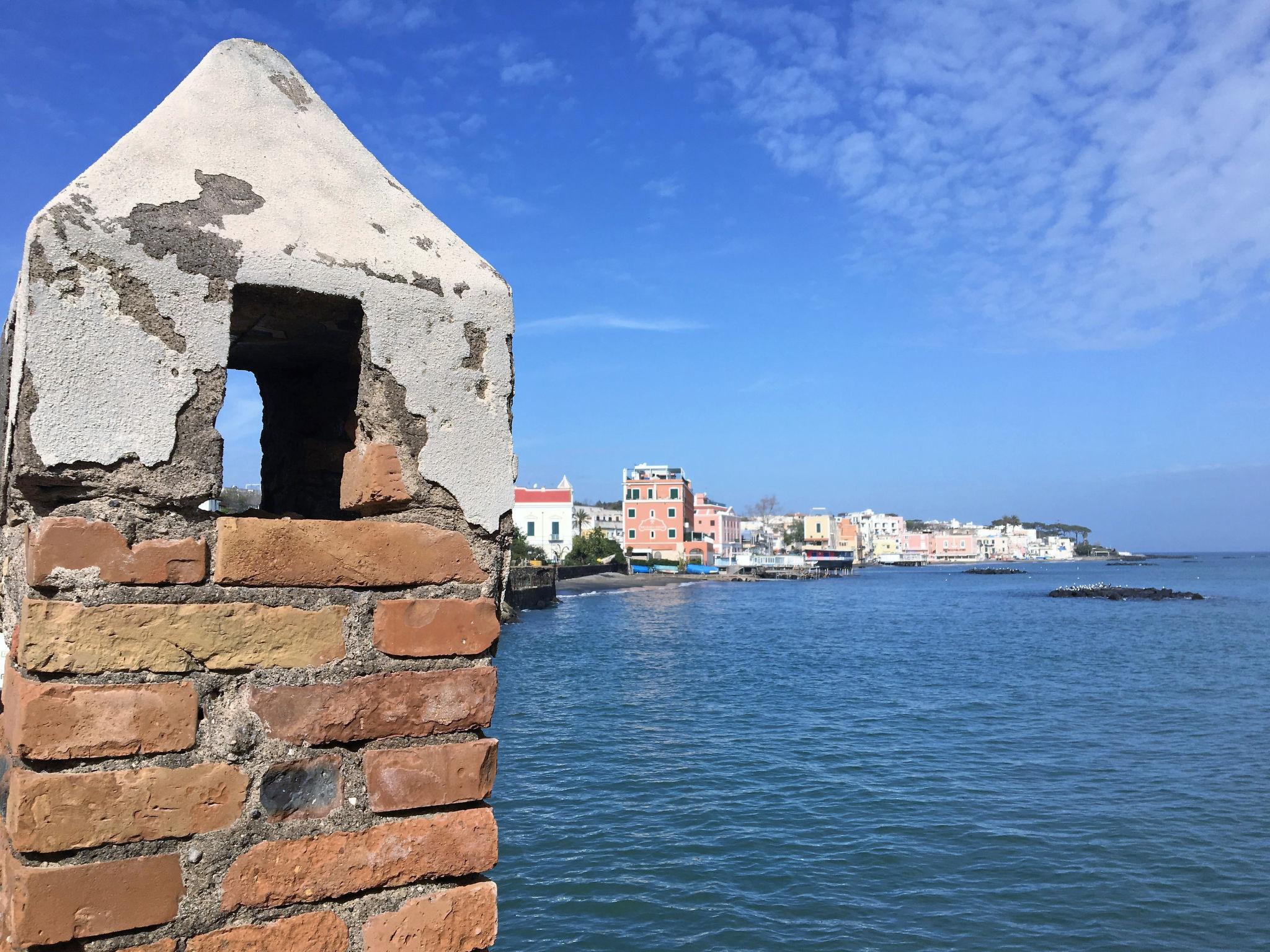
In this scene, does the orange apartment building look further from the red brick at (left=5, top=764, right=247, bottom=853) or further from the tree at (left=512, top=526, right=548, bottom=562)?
the red brick at (left=5, top=764, right=247, bottom=853)

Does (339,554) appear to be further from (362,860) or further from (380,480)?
(362,860)

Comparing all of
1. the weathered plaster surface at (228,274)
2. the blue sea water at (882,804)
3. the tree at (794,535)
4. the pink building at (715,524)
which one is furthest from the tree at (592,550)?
the weathered plaster surface at (228,274)

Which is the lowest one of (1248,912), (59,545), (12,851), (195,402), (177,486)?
(1248,912)

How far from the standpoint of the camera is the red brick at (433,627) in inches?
66.9

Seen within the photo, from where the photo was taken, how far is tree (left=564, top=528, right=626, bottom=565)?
76625 millimetres

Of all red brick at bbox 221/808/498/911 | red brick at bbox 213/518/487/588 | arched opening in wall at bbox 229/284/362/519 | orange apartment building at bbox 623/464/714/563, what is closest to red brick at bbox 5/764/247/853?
red brick at bbox 221/808/498/911

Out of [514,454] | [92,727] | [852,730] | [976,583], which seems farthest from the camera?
[976,583]

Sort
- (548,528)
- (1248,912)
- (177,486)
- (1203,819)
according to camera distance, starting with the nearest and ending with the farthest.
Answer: (177,486) < (1248,912) < (1203,819) < (548,528)

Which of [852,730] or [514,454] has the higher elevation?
[514,454]

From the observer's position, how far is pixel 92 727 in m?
1.43

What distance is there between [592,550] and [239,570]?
76.9 m

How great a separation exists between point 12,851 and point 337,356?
1.23m

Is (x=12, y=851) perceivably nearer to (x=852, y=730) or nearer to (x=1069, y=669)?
(x=852, y=730)

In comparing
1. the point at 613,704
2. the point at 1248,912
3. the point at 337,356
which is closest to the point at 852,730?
the point at 613,704
